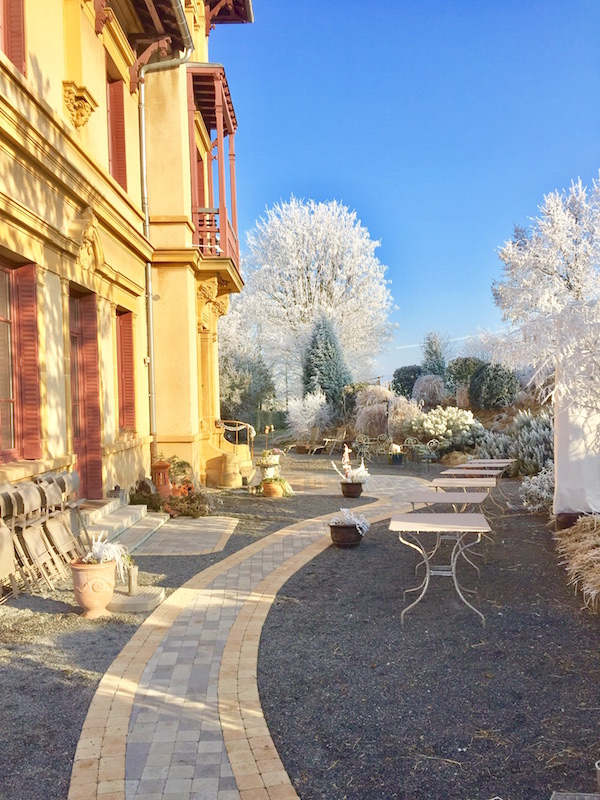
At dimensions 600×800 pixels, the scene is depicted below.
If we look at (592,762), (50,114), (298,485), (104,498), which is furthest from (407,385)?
(592,762)

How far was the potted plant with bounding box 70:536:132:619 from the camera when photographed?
4742 millimetres

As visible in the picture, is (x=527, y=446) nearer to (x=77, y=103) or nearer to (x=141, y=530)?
(x=141, y=530)

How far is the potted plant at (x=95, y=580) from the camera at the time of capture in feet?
15.6

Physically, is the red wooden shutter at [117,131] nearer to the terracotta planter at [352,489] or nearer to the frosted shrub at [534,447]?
the terracotta planter at [352,489]

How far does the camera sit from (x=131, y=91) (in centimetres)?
1047

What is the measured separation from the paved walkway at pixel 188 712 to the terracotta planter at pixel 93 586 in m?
0.41

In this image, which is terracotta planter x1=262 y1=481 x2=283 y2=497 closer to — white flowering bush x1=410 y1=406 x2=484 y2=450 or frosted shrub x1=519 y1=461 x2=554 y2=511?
frosted shrub x1=519 y1=461 x2=554 y2=511

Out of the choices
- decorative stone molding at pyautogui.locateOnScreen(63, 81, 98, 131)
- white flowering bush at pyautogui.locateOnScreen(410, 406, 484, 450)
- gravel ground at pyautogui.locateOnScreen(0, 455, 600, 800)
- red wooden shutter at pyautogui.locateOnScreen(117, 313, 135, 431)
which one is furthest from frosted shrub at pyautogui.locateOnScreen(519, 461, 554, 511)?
decorative stone molding at pyautogui.locateOnScreen(63, 81, 98, 131)

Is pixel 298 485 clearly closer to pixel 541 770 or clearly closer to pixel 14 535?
pixel 14 535

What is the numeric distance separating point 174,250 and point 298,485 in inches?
205

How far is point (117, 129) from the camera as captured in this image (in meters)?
10.0

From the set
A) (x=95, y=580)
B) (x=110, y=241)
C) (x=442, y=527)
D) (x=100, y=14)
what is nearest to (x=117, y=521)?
(x=95, y=580)

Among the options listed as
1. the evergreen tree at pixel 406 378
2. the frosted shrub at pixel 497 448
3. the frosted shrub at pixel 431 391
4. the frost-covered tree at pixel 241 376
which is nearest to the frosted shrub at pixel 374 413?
the frosted shrub at pixel 431 391

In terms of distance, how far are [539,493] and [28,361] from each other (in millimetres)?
6810
